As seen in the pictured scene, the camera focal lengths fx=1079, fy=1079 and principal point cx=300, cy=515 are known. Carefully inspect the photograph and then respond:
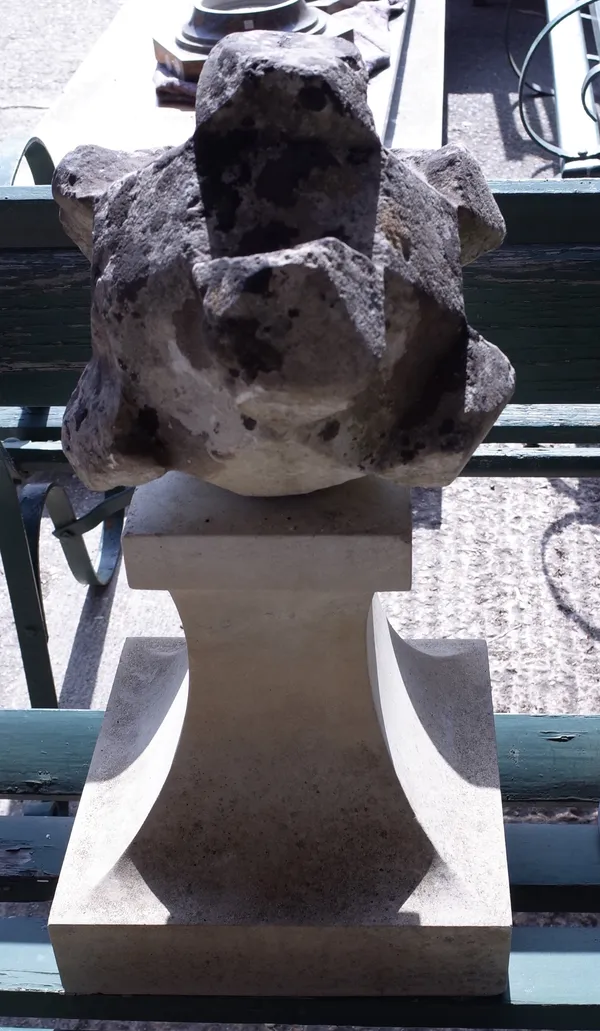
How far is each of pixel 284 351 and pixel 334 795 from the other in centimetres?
67

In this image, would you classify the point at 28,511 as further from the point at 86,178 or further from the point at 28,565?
the point at 86,178

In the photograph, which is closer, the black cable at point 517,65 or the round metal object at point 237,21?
the round metal object at point 237,21

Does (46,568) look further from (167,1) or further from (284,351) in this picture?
(167,1)

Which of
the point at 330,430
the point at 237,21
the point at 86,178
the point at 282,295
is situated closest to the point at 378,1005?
the point at 330,430

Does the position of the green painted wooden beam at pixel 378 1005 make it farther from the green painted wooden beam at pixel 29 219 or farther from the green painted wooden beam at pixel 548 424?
the green painted wooden beam at pixel 29 219

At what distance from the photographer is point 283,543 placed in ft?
3.67

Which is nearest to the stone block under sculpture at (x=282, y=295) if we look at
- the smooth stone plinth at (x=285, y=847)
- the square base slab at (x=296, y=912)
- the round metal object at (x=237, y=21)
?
the smooth stone plinth at (x=285, y=847)

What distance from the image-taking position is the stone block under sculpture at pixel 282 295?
85cm

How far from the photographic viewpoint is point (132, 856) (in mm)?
1345

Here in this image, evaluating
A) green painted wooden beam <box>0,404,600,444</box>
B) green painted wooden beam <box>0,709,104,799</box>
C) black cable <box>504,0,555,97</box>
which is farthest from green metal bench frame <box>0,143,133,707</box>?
black cable <box>504,0,555,97</box>

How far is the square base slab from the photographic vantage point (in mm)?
1273

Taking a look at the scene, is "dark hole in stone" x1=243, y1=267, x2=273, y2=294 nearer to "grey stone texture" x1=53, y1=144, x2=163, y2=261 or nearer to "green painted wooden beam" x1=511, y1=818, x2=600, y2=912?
"grey stone texture" x1=53, y1=144, x2=163, y2=261

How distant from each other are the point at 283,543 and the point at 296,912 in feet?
1.56

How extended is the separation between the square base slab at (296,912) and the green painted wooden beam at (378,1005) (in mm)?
14
